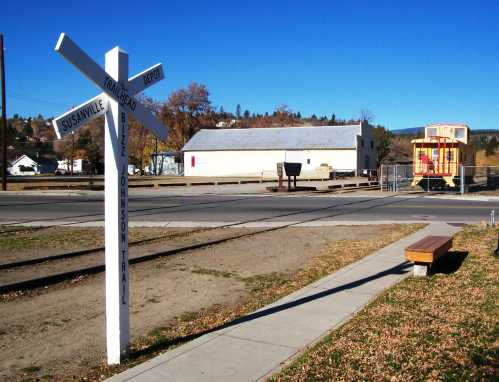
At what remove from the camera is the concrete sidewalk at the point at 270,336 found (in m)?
4.60

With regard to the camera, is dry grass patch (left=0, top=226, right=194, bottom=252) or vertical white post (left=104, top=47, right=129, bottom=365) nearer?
vertical white post (left=104, top=47, right=129, bottom=365)

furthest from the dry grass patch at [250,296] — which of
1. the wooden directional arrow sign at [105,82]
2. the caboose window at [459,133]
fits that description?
the caboose window at [459,133]

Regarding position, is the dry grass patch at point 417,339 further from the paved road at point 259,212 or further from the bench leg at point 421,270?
the paved road at point 259,212

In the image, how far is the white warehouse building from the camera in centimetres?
6638

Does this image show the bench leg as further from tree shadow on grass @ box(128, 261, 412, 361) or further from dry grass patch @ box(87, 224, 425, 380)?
dry grass patch @ box(87, 224, 425, 380)

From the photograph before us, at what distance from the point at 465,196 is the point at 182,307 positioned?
2352cm

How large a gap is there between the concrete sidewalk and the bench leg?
205 mm

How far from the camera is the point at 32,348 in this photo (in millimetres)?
A: 5602

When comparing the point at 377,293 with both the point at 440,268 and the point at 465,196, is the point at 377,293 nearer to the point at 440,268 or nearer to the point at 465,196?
the point at 440,268

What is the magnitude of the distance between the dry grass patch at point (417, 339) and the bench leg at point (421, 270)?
389 millimetres

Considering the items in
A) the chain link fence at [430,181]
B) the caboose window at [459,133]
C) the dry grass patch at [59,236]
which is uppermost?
the caboose window at [459,133]

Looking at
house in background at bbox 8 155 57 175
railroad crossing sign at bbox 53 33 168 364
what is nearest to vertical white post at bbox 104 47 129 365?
railroad crossing sign at bbox 53 33 168 364

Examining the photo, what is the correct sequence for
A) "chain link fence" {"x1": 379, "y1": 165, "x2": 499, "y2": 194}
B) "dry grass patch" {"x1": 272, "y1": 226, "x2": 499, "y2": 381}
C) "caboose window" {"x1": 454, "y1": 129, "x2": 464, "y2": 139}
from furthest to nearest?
"caboose window" {"x1": 454, "y1": 129, "x2": 464, "y2": 139} → "chain link fence" {"x1": 379, "y1": 165, "x2": 499, "y2": 194} → "dry grass patch" {"x1": 272, "y1": 226, "x2": 499, "y2": 381}

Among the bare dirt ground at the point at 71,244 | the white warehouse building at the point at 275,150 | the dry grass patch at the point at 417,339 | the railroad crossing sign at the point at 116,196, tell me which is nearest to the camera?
the dry grass patch at the point at 417,339
